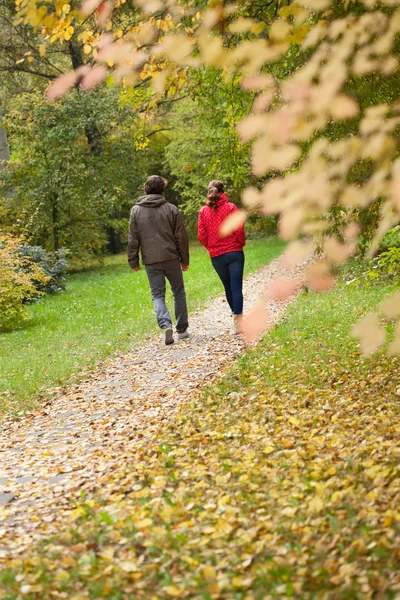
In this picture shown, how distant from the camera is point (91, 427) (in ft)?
21.9

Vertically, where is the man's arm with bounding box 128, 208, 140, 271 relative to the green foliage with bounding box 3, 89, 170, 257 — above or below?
below

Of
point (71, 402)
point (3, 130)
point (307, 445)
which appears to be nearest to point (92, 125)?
point (3, 130)

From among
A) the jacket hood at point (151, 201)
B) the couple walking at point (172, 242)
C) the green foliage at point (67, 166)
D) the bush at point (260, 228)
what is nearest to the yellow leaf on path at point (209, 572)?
the couple walking at point (172, 242)

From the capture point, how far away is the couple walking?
966cm

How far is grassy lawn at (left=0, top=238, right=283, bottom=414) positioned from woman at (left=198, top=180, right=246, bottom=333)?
2.04 meters

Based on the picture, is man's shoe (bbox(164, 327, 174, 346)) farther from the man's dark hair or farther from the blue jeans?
the man's dark hair

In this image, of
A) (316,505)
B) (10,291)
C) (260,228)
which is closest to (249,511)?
(316,505)

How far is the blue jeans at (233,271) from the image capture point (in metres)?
9.73

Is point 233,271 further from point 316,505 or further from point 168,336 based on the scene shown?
point 316,505

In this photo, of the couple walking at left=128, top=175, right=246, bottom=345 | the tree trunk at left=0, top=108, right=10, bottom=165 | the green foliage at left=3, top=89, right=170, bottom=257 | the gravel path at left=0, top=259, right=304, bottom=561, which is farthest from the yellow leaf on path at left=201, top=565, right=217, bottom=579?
the tree trunk at left=0, top=108, right=10, bottom=165

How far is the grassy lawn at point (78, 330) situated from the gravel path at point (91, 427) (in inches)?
23.4

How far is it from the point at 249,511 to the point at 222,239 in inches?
231

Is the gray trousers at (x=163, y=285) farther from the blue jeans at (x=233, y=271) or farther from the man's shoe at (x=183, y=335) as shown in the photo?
the blue jeans at (x=233, y=271)

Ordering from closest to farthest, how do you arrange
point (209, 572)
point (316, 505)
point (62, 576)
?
point (209, 572), point (62, 576), point (316, 505)
